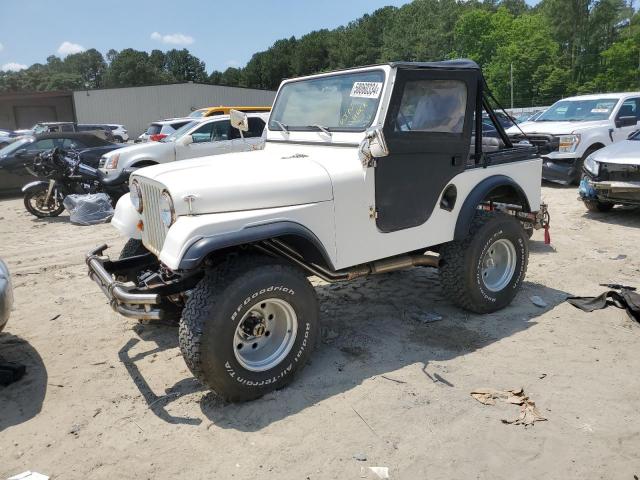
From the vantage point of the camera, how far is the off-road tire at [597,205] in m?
8.52

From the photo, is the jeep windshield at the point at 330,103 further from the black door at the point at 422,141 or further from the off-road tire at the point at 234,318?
the off-road tire at the point at 234,318

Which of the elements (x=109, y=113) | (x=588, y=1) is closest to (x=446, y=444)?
(x=109, y=113)

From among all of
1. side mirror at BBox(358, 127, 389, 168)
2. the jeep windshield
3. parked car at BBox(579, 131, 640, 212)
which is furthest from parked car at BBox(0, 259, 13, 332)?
parked car at BBox(579, 131, 640, 212)

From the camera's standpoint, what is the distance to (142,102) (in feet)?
135

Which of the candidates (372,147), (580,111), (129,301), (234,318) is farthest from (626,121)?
(129,301)

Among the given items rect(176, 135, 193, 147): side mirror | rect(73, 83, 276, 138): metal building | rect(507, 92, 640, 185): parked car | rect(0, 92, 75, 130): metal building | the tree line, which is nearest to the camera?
rect(176, 135, 193, 147): side mirror

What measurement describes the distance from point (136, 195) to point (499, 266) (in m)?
3.23

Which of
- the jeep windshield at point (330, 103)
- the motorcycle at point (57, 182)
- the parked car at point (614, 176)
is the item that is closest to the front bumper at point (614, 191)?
the parked car at point (614, 176)

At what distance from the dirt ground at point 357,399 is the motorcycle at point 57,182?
16.7 ft

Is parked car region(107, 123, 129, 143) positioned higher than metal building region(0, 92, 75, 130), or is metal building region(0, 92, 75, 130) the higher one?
metal building region(0, 92, 75, 130)

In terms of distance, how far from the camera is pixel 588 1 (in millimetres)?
52188

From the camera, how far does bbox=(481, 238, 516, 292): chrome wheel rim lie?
188 inches

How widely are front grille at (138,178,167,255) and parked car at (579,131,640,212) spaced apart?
6.70 metres

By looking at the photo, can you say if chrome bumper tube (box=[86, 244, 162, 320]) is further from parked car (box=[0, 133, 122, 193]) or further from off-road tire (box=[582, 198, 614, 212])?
parked car (box=[0, 133, 122, 193])
